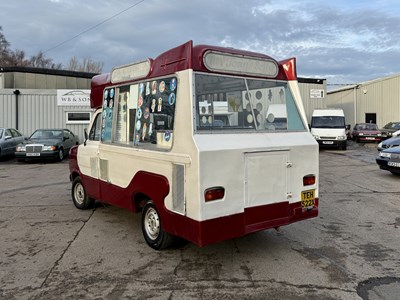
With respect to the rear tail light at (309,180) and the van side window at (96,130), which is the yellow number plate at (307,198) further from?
the van side window at (96,130)

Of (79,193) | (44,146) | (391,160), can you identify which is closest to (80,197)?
(79,193)

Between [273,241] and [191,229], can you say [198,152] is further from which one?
A: [273,241]

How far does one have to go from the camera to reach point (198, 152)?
12.7 ft

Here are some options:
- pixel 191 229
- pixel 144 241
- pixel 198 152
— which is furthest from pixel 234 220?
pixel 144 241

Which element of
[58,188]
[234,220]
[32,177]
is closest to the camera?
[234,220]

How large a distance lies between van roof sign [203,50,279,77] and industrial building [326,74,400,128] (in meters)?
30.5

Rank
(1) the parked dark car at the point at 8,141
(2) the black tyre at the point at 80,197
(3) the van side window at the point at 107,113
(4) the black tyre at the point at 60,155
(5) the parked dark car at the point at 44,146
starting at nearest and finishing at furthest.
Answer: (3) the van side window at the point at 107,113, (2) the black tyre at the point at 80,197, (5) the parked dark car at the point at 44,146, (4) the black tyre at the point at 60,155, (1) the parked dark car at the point at 8,141

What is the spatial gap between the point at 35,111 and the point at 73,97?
2.27 metres

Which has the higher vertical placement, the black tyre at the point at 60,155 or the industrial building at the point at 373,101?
the industrial building at the point at 373,101

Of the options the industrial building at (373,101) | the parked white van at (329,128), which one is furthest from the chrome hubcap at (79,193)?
the industrial building at (373,101)

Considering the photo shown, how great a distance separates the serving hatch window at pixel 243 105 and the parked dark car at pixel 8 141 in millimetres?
14812

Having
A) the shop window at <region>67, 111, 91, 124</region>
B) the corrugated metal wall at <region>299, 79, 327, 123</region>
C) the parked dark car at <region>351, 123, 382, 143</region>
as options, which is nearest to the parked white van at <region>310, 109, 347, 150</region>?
the parked dark car at <region>351, 123, 382, 143</region>

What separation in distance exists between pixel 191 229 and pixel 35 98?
19791 millimetres

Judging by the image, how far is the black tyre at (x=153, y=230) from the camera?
15.7 feet
